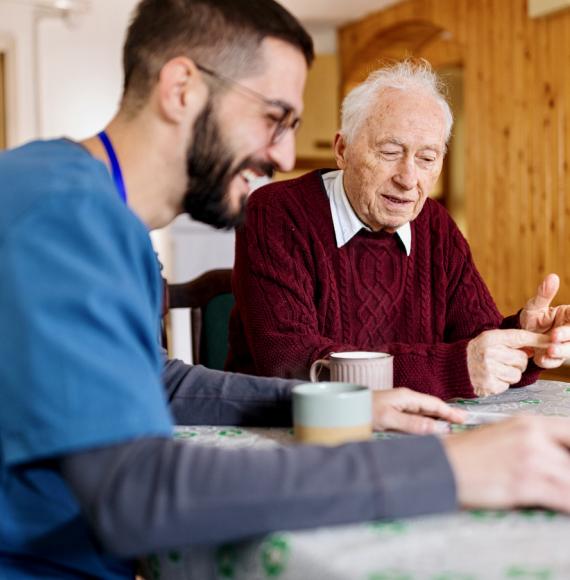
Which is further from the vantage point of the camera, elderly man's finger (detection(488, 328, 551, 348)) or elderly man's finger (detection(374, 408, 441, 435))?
elderly man's finger (detection(488, 328, 551, 348))

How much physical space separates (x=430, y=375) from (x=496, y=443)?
61 centimetres

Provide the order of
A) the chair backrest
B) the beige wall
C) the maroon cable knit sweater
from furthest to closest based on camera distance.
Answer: the beige wall
the chair backrest
the maroon cable knit sweater

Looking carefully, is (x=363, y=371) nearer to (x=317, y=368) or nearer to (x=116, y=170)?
(x=317, y=368)

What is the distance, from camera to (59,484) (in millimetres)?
708

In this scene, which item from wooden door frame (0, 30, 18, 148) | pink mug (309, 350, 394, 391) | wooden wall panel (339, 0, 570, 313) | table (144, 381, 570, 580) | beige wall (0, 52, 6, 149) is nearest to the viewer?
table (144, 381, 570, 580)

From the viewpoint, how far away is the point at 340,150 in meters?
1.79

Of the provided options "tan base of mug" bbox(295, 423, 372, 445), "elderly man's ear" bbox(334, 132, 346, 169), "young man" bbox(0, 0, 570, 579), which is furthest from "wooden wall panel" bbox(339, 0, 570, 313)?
"young man" bbox(0, 0, 570, 579)

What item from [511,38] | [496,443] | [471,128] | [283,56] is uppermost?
[511,38]

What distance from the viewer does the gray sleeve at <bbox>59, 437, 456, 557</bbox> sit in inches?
24.4

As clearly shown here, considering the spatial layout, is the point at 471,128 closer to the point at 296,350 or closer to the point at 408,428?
the point at 296,350

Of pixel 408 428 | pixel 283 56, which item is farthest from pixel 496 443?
pixel 283 56

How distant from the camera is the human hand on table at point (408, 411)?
3.17ft

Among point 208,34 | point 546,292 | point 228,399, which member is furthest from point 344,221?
point 208,34

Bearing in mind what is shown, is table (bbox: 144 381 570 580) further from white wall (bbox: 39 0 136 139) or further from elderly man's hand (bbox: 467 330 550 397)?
white wall (bbox: 39 0 136 139)
